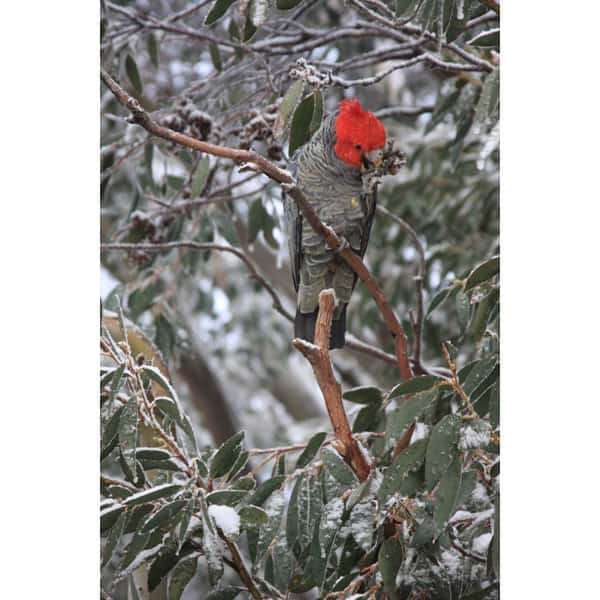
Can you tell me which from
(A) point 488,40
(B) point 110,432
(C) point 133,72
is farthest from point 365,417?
(C) point 133,72

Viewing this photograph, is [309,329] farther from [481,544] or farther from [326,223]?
[481,544]

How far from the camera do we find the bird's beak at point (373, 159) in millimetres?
835

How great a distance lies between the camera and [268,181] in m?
1.24

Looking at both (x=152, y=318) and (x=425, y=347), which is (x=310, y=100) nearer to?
(x=152, y=318)

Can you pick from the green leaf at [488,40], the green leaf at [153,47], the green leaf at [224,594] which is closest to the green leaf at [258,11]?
the green leaf at [488,40]

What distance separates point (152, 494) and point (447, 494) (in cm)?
28

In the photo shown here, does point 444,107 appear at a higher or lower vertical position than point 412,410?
higher

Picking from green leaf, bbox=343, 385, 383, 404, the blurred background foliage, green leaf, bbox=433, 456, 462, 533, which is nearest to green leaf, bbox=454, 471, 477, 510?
green leaf, bbox=433, 456, 462, 533

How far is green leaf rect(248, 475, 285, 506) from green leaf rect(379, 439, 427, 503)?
0.15 metres

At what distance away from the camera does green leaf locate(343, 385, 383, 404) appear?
101 centimetres

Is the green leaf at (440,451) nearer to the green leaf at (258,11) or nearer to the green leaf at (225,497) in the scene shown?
the green leaf at (225,497)

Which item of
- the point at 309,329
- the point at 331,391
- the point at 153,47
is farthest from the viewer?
the point at 153,47
